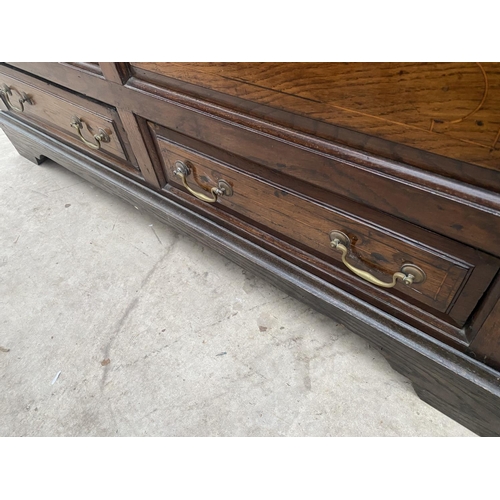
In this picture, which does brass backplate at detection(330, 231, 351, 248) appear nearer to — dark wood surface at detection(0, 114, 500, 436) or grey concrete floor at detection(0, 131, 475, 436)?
dark wood surface at detection(0, 114, 500, 436)

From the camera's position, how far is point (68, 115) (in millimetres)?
917

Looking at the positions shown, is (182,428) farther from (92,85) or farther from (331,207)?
(92,85)

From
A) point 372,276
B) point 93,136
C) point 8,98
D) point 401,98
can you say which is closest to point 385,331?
point 372,276

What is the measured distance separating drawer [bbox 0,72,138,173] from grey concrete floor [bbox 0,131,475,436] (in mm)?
252

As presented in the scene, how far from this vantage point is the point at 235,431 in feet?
2.31

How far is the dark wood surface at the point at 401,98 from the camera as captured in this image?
1.14 ft

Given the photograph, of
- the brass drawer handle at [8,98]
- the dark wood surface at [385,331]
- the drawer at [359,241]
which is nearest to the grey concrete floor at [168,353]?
the dark wood surface at [385,331]

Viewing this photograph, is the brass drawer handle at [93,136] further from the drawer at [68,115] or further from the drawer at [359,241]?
the drawer at [359,241]

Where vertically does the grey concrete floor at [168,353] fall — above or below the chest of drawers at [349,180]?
below

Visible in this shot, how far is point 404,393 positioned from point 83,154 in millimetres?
977

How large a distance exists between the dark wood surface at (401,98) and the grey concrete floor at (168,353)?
0.50 metres

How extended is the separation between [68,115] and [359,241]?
0.77 m

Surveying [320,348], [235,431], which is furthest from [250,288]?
[235,431]

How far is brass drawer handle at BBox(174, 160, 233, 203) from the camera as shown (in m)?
0.71
